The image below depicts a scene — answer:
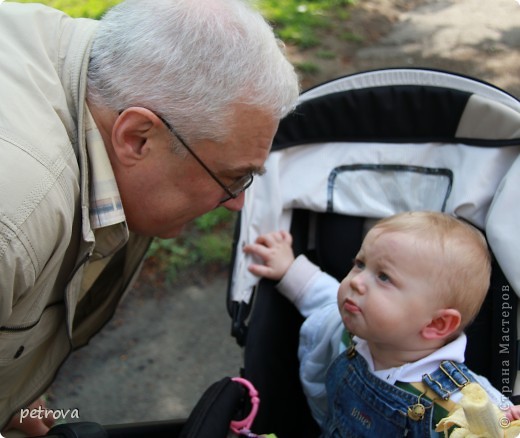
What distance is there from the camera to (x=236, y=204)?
1742 millimetres


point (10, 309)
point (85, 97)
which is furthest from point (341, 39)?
point (10, 309)

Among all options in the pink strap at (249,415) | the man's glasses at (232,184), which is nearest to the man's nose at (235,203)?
the man's glasses at (232,184)

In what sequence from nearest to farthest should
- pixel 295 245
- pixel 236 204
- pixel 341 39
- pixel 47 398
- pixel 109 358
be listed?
pixel 236 204 < pixel 295 245 < pixel 47 398 < pixel 109 358 < pixel 341 39

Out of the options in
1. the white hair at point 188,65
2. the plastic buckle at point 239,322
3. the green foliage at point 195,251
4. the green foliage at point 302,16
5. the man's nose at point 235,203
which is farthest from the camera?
the green foliage at point 302,16

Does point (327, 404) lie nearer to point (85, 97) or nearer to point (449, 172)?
point (449, 172)

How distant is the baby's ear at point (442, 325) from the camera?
161cm

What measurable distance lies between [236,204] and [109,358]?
142cm

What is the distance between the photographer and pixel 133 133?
1.46 m

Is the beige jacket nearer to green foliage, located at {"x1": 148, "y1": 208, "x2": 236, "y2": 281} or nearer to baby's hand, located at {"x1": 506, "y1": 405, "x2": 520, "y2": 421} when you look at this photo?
baby's hand, located at {"x1": 506, "y1": 405, "x2": 520, "y2": 421}

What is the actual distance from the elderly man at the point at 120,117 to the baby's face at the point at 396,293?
41 centimetres

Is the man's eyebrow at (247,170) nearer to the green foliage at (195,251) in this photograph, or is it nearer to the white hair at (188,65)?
the white hair at (188,65)

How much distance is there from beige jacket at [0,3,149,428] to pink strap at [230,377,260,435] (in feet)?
1.55

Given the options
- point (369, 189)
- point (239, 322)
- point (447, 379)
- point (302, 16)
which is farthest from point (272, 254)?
point (302, 16)

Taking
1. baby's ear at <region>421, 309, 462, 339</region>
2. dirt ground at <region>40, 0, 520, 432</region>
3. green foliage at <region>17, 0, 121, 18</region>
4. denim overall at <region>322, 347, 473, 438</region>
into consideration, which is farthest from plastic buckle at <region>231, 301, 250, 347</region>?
green foliage at <region>17, 0, 121, 18</region>
